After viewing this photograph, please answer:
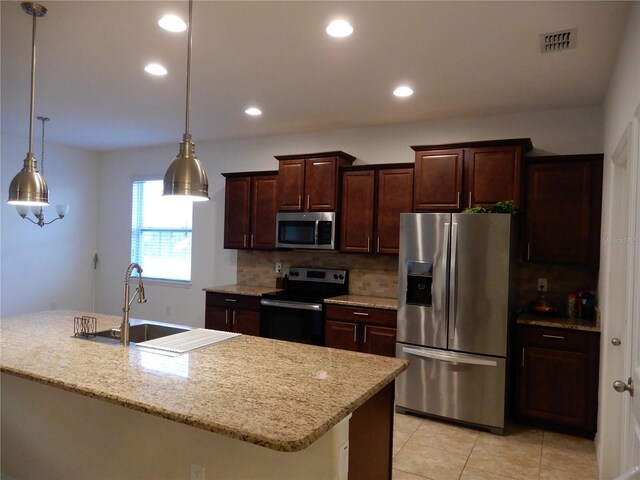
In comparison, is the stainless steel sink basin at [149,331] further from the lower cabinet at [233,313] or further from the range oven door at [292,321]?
the lower cabinet at [233,313]

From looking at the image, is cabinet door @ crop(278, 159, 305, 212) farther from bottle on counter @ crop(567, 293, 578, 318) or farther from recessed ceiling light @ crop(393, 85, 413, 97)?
bottle on counter @ crop(567, 293, 578, 318)

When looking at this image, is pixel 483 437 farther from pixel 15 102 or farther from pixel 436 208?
pixel 15 102

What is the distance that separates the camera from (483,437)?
10.9ft

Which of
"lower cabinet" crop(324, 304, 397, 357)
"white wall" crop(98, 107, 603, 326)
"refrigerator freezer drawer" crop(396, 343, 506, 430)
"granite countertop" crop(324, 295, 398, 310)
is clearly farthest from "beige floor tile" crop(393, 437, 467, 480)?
"white wall" crop(98, 107, 603, 326)

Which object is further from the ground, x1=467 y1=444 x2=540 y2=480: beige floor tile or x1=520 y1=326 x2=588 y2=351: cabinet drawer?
x1=520 y1=326 x2=588 y2=351: cabinet drawer

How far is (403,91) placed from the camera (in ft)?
11.6

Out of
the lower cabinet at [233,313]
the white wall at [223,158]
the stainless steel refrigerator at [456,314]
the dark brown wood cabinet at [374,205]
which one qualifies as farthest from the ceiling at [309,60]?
the lower cabinet at [233,313]

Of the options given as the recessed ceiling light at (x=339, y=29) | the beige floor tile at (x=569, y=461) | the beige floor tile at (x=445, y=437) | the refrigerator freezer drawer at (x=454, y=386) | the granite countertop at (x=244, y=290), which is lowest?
the beige floor tile at (x=445, y=437)

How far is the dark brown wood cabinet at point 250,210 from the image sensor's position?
16.1ft

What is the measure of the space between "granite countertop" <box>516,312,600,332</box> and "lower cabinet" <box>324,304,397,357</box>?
1.06 metres

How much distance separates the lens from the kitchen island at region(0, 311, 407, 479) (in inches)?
57.6

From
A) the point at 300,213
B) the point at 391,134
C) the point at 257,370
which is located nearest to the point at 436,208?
the point at 391,134

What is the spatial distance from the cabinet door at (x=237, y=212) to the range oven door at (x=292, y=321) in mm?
960

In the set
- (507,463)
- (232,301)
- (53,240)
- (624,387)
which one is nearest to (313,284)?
(232,301)
